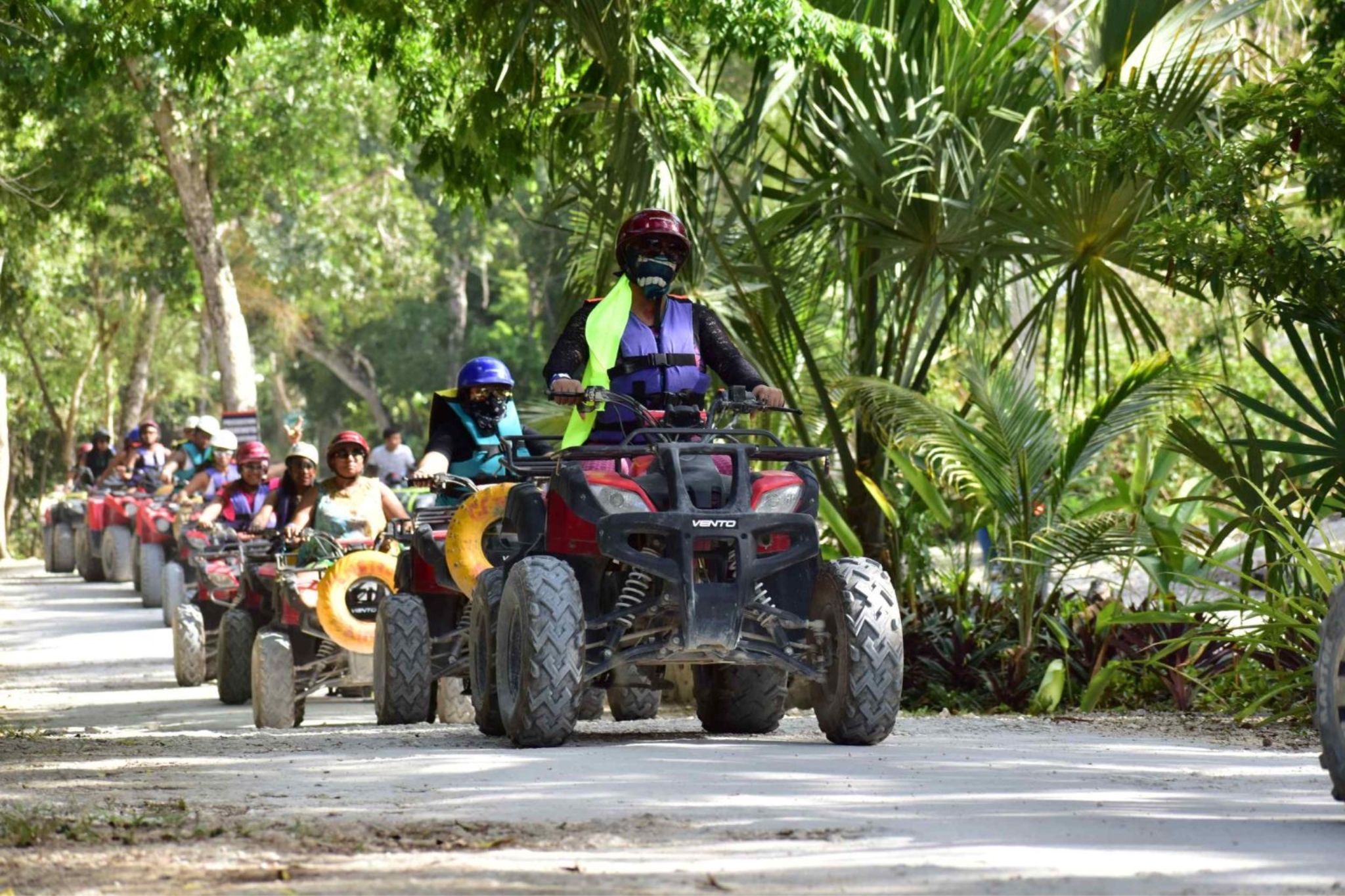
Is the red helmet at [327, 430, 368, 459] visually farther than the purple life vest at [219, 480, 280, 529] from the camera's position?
No

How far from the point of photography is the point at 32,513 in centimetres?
5288

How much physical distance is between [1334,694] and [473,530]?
16.9 ft

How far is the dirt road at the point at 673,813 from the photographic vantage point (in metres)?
5.49

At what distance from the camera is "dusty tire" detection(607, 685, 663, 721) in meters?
12.1

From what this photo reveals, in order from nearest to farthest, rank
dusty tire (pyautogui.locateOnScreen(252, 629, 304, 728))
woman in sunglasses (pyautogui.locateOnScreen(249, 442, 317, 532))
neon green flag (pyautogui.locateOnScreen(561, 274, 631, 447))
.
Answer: neon green flag (pyautogui.locateOnScreen(561, 274, 631, 447))
dusty tire (pyautogui.locateOnScreen(252, 629, 304, 728))
woman in sunglasses (pyautogui.locateOnScreen(249, 442, 317, 532))

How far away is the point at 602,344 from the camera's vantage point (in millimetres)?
9469

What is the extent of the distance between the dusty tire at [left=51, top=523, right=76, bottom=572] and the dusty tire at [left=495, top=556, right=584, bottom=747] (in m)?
25.2

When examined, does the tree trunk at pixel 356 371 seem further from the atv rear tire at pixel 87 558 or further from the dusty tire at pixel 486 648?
the dusty tire at pixel 486 648

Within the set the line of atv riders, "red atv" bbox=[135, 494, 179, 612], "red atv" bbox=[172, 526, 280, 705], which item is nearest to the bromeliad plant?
the line of atv riders

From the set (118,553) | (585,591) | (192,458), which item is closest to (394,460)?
(118,553)

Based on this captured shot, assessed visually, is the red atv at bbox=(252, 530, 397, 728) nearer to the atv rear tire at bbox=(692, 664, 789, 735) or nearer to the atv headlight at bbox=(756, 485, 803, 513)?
the atv rear tire at bbox=(692, 664, 789, 735)

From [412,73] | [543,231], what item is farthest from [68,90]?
[543,231]

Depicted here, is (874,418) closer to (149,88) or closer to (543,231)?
(149,88)

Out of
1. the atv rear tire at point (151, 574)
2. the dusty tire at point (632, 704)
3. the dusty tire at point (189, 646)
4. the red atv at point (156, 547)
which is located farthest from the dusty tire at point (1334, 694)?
the atv rear tire at point (151, 574)
